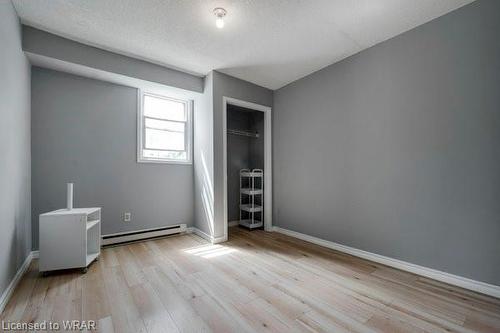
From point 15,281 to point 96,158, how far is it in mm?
1522

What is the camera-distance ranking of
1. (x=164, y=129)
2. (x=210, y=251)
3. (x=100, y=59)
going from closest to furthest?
(x=100, y=59)
(x=210, y=251)
(x=164, y=129)

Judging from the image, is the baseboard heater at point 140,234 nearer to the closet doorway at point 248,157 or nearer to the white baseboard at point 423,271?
the closet doorway at point 248,157

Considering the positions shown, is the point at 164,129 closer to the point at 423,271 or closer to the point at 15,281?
the point at 15,281

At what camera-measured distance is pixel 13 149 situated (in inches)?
76.5

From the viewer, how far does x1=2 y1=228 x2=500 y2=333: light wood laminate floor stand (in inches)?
57.4

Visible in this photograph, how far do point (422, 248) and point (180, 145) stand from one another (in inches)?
139

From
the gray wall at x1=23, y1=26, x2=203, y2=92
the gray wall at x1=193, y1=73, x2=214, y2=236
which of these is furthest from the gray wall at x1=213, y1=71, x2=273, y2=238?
the gray wall at x1=23, y1=26, x2=203, y2=92

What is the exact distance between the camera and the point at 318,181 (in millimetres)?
3105

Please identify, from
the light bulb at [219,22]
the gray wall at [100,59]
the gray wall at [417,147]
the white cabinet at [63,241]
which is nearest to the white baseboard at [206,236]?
the gray wall at [417,147]

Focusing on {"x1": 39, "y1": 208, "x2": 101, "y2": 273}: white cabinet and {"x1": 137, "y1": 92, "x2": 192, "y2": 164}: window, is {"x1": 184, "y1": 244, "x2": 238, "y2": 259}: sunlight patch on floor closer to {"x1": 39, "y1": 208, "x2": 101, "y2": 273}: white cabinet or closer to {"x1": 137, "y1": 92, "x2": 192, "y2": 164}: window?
{"x1": 39, "y1": 208, "x2": 101, "y2": 273}: white cabinet

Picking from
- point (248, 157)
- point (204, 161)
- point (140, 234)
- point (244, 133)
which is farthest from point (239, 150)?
point (140, 234)

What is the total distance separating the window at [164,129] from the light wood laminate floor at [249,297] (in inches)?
61.8

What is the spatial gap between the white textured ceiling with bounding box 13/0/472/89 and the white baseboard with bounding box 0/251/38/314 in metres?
2.49

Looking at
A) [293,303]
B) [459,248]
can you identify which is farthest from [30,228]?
[459,248]
